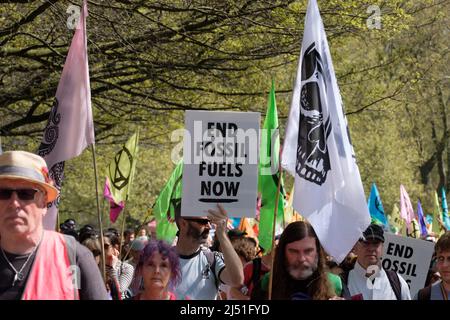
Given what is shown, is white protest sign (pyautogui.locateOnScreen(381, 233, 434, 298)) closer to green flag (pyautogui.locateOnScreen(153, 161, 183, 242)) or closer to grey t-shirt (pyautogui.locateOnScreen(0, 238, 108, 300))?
green flag (pyautogui.locateOnScreen(153, 161, 183, 242))

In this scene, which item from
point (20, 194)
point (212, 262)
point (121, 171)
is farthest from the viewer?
point (121, 171)

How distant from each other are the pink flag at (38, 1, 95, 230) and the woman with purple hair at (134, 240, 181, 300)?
4.48 feet

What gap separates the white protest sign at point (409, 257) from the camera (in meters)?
9.62

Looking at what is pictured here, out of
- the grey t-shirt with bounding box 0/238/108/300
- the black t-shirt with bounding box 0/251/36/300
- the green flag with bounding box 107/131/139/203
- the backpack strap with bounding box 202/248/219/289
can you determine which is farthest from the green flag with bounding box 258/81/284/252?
the black t-shirt with bounding box 0/251/36/300

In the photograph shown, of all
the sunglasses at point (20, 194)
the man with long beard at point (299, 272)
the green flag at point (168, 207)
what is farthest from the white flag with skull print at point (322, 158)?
the green flag at point (168, 207)

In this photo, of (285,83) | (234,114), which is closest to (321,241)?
(234,114)

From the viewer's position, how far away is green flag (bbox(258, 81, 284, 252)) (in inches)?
396

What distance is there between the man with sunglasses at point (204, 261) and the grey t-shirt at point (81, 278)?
222 cm

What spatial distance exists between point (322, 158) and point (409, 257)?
115 inches

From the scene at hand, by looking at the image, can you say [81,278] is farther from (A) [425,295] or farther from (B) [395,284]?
(B) [395,284]

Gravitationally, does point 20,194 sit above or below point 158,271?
above

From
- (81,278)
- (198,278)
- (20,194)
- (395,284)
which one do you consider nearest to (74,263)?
(81,278)

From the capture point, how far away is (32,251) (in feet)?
15.9

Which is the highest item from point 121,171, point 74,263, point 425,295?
point 121,171
